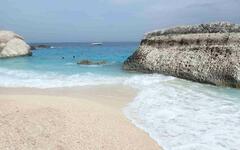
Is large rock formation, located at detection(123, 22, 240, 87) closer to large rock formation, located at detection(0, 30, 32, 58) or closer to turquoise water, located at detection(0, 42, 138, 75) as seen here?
turquoise water, located at detection(0, 42, 138, 75)

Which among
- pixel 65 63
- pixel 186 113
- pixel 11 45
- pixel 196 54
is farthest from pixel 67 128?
pixel 11 45

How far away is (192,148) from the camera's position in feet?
21.5

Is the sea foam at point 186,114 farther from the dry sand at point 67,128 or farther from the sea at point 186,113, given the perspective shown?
the dry sand at point 67,128

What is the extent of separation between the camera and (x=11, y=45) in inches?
1668

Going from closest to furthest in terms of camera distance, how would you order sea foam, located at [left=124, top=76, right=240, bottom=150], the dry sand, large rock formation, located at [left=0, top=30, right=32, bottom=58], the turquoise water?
the dry sand < sea foam, located at [left=124, top=76, right=240, bottom=150] < the turquoise water < large rock formation, located at [left=0, top=30, right=32, bottom=58]

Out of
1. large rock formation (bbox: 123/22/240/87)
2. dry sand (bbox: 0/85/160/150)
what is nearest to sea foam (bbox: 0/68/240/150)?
dry sand (bbox: 0/85/160/150)

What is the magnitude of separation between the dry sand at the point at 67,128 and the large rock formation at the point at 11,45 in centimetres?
3332

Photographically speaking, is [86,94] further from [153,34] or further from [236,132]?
[153,34]

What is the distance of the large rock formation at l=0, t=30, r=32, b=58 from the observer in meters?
41.1

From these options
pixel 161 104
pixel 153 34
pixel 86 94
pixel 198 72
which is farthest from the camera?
pixel 153 34

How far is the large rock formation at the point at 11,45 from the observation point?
135 feet

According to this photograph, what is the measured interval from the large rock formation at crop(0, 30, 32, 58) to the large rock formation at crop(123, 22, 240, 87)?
955 inches

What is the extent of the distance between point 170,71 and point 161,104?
8.41 metres

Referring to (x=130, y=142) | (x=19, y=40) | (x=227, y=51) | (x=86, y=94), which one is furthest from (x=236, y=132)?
(x=19, y=40)
